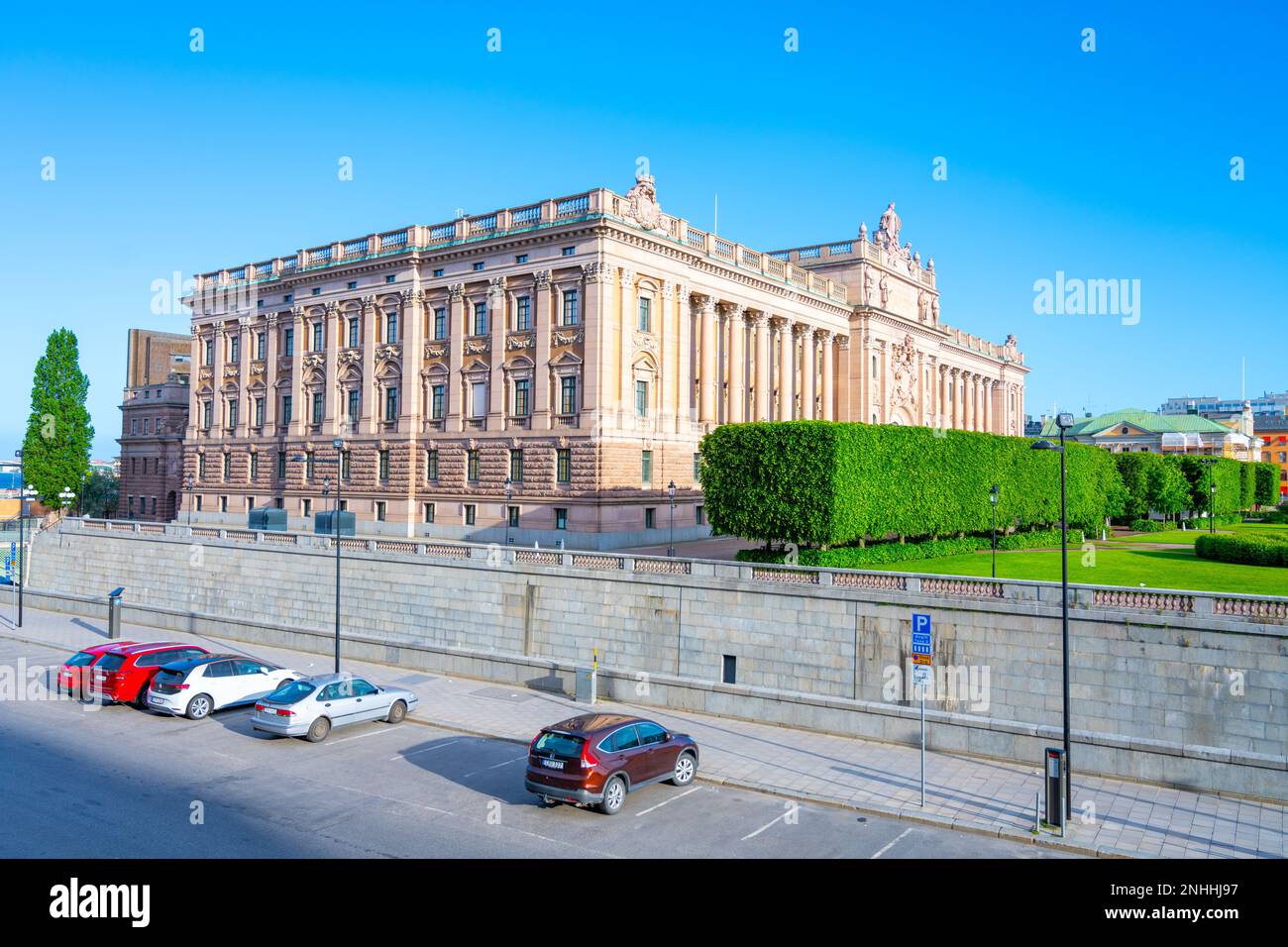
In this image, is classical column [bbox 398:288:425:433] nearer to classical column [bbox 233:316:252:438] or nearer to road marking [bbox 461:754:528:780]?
classical column [bbox 233:316:252:438]

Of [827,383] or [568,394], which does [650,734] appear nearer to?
[568,394]

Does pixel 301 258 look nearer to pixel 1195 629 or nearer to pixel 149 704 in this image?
pixel 149 704

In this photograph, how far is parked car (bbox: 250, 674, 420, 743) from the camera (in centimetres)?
2333

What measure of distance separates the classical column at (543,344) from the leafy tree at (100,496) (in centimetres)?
5998

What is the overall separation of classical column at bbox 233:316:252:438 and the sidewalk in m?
49.3

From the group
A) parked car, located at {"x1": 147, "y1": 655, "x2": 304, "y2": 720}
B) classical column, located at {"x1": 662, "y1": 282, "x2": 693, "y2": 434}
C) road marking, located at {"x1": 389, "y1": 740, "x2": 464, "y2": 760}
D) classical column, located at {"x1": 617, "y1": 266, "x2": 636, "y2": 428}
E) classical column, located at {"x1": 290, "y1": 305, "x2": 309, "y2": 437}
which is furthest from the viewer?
classical column, located at {"x1": 290, "y1": 305, "x2": 309, "y2": 437}

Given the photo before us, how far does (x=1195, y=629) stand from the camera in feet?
73.5

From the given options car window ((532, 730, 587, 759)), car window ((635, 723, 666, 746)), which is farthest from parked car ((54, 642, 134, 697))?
car window ((635, 723, 666, 746))

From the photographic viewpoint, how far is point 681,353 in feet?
189

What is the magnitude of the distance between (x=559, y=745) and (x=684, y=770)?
358cm

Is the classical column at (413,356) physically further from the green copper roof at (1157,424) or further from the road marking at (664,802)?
the green copper roof at (1157,424)

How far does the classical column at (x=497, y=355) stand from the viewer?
185 feet
